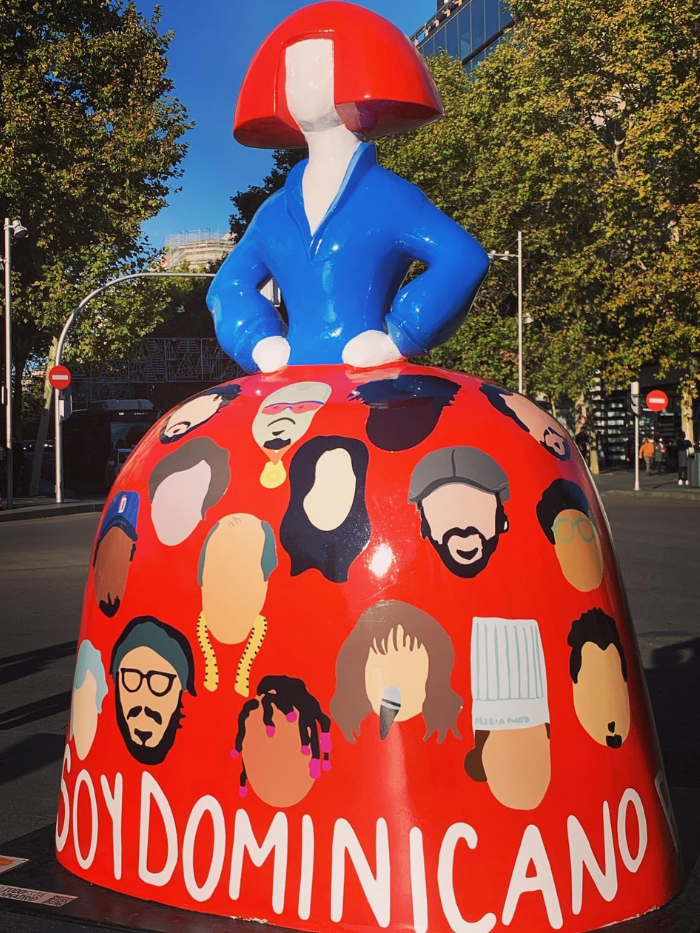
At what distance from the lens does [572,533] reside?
238 cm

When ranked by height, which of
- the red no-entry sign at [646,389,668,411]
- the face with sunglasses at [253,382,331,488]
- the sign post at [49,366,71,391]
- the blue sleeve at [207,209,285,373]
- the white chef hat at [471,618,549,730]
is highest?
the sign post at [49,366,71,391]

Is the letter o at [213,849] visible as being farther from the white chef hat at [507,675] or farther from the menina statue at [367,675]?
the white chef hat at [507,675]

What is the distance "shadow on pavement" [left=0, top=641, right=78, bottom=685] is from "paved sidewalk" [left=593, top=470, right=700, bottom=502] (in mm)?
16416

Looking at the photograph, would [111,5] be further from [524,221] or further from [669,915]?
[669,915]

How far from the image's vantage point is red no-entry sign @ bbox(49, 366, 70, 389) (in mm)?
21880

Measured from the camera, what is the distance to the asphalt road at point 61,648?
428cm

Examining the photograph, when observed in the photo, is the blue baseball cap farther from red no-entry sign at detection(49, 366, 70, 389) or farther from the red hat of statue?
red no-entry sign at detection(49, 366, 70, 389)

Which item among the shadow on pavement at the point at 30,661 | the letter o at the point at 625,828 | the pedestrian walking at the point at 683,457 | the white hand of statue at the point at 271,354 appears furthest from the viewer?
the pedestrian walking at the point at 683,457

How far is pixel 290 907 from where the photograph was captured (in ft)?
7.32

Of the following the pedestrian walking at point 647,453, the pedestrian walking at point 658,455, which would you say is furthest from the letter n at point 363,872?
the pedestrian walking at point 658,455

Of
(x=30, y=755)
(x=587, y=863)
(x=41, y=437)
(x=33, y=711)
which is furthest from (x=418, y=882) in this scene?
(x=41, y=437)

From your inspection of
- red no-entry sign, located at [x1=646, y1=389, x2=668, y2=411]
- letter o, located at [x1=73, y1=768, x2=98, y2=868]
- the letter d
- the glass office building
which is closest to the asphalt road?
letter o, located at [x1=73, y1=768, x2=98, y2=868]

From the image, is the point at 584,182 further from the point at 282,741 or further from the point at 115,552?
the point at 282,741

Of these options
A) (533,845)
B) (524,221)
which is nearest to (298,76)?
(533,845)
